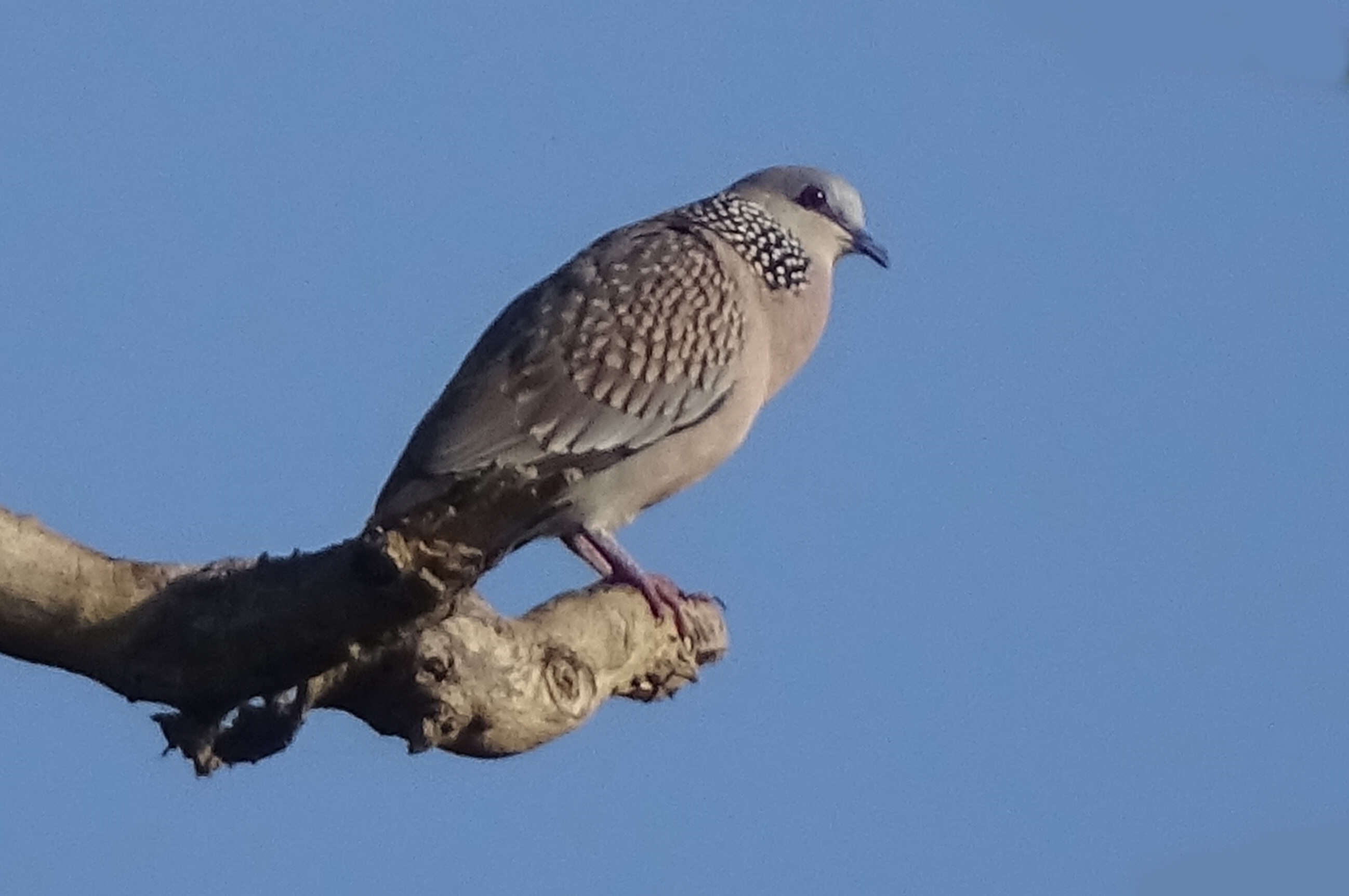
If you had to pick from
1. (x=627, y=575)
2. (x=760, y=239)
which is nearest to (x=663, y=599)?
(x=627, y=575)

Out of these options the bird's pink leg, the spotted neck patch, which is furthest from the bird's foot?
the spotted neck patch

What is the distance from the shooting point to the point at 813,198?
7.57 meters

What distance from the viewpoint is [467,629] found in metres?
4.62

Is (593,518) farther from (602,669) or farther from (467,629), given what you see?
(467,629)

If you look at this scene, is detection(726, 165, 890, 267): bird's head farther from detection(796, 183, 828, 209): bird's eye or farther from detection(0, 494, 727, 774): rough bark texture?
detection(0, 494, 727, 774): rough bark texture

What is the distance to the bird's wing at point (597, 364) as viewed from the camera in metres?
6.23

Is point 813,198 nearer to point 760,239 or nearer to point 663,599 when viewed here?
point 760,239

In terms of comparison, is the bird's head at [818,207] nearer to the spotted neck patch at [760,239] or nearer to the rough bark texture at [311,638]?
the spotted neck patch at [760,239]

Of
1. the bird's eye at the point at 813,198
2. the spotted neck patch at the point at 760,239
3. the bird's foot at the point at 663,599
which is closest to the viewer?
the bird's foot at the point at 663,599

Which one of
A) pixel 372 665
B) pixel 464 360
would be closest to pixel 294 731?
pixel 372 665

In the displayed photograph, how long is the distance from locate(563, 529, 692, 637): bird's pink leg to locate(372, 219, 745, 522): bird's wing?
9.7 inches

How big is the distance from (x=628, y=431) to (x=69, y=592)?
8.17 ft

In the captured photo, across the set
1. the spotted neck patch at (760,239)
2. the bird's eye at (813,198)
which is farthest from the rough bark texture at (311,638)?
the bird's eye at (813,198)

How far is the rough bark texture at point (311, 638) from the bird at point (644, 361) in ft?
3.26
